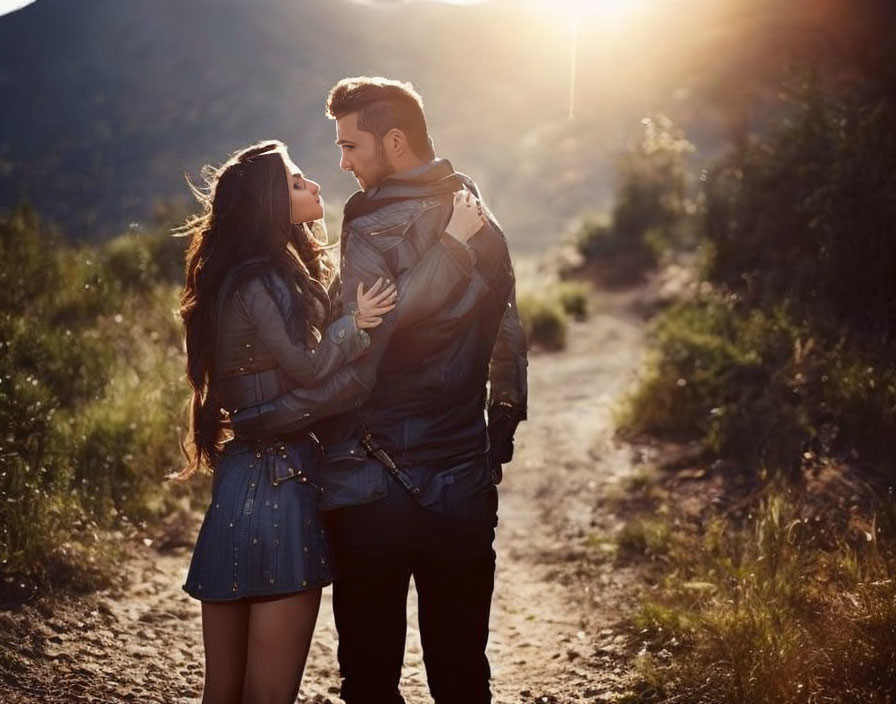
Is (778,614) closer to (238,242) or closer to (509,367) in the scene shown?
(509,367)

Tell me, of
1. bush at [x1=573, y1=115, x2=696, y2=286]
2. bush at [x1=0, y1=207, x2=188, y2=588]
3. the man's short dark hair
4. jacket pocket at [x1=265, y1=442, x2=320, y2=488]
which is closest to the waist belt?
jacket pocket at [x1=265, y1=442, x2=320, y2=488]

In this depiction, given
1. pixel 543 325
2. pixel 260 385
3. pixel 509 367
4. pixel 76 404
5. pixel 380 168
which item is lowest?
→ pixel 260 385

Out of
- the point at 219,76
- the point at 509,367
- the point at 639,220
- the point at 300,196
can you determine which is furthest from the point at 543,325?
the point at 219,76

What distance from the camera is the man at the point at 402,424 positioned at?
94.5 inches

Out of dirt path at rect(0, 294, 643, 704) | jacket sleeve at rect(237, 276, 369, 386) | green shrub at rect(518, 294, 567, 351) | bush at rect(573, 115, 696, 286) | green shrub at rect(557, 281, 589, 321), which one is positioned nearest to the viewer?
jacket sleeve at rect(237, 276, 369, 386)

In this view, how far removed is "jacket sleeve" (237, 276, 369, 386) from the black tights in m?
0.68

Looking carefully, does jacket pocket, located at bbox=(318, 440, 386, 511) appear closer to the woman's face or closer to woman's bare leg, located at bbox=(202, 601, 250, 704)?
woman's bare leg, located at bbox=(202, 601, 250, 704)

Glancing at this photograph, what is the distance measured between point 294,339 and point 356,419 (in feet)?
1.00

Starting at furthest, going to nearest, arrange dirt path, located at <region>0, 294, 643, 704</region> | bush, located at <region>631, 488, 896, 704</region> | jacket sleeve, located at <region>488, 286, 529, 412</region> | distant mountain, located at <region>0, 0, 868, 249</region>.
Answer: distant mountain, located at <region>0, 0, 868, 249</region> → dirt path, located at <region>0, 294, 643, 704</region> → bush, located at <region>631, 488, 896, 704</region> → jacket sleeve, located at <region>488, 286, 529, 412</region>

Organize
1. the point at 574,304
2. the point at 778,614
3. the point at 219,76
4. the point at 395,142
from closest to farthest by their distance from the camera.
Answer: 1. the point at 395,142
2. the point at 778,614
3. the point at 574,304
4. the point at 219,76

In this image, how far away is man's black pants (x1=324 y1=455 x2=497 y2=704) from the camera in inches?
94.7

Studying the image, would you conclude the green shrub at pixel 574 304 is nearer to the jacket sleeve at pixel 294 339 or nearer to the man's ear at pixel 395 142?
the man's ear at pixel 395 142

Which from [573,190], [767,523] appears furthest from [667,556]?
[573,190]

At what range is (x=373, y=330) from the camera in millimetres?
2363
